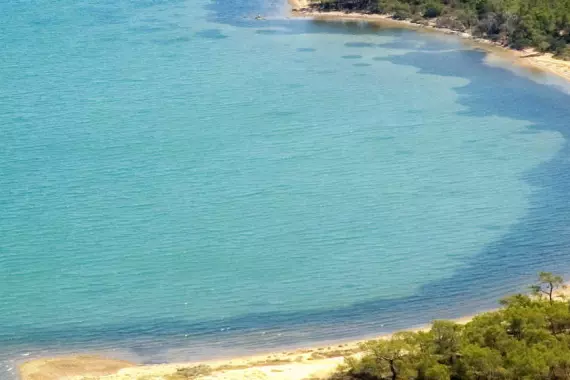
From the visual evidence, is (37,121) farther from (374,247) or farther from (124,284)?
(374,247)

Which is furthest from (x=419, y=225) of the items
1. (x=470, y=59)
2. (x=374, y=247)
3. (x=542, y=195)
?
(x=470, y=59)

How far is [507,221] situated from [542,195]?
4473mm

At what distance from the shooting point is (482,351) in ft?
104

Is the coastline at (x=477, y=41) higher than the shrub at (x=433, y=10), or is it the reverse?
the shrub at (x=433, y=10)

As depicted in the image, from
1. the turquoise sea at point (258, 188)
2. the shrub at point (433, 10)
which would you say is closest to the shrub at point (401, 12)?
the shrub at point (433, 10)

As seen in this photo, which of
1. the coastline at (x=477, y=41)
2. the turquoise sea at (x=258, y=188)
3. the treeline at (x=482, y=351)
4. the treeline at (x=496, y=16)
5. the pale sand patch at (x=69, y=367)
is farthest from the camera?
the treeline at (x=496, y=16)

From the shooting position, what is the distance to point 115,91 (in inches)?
2675

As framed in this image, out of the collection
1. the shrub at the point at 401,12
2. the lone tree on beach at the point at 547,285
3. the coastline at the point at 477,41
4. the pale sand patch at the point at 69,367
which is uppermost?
the shrub at the point at 401,12

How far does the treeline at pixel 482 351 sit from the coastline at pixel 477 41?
1729 inches

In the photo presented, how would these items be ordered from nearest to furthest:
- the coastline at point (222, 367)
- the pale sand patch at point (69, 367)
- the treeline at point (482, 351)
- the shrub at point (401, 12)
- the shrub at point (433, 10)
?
the treeline at point (482, 351) < the coastline at point (222, 367) < the pale sand patch at point (69, 367) < the shrub at point (433, 10) < the shrub at point (401, 12)

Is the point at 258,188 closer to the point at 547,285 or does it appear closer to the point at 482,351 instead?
the point at 547,285

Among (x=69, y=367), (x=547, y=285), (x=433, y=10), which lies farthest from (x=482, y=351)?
(x=433, y=10)

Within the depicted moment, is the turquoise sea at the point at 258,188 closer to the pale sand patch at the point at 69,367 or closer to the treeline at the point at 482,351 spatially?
the pale sand patch at the point at 69,367

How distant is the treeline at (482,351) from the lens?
3125cm
